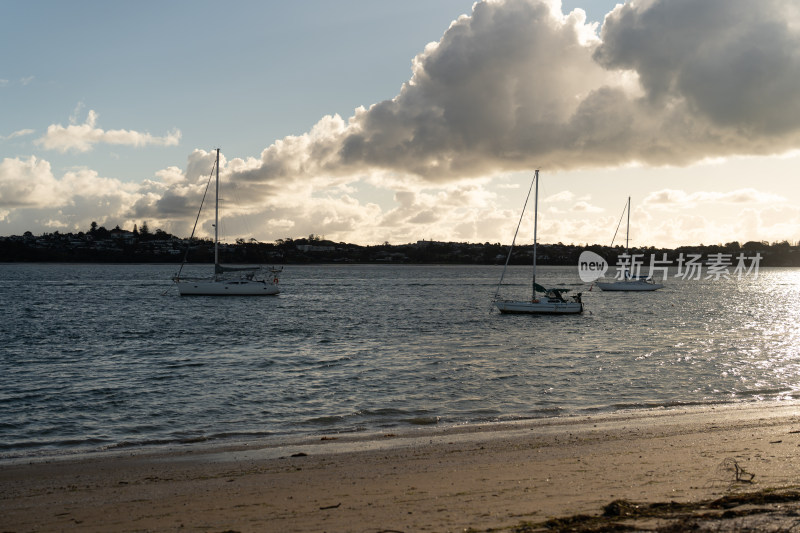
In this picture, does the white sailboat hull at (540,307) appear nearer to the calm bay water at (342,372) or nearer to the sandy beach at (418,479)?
the calm bay water at (342,372)

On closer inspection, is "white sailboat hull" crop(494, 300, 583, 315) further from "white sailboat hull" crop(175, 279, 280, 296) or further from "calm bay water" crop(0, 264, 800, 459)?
"white sailboat hull" crop(175, 279, 280, 296)

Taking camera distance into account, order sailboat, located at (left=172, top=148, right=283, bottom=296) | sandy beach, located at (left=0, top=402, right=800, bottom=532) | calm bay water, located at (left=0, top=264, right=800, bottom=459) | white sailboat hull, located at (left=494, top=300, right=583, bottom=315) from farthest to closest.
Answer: sailboat, located at (left=172, top=148, right=283, bottom=296) → white sailboat hull, located at (left=494, top=300, right=583, bottom=315) → calm bay water, located at (left=0, top=264, right=800, bottom=459) → sandy beach, located at (left=0, top=402, right=800, bottom=532)

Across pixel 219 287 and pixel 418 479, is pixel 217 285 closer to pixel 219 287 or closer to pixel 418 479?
pixel 219 287

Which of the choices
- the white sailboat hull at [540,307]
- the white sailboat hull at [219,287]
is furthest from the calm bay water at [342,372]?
the white sailboat hull at [219,287]

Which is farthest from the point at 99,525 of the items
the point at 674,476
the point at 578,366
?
the point at 578,366

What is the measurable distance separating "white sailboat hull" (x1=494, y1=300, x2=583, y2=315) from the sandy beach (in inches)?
1624

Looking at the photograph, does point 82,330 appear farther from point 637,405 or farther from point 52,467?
point 637,405

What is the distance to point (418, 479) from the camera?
11367mm

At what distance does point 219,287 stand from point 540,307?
43.4 metres

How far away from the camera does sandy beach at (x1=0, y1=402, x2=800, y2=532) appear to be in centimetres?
916

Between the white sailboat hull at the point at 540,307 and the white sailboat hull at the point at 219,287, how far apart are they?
38241 mm

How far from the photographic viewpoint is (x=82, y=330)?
4469 centimetres

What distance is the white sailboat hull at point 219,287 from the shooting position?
265 ft

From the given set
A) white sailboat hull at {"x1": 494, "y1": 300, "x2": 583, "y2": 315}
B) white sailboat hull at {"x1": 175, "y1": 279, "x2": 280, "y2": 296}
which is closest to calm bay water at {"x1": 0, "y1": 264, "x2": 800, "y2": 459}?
white sailboat hull at {"x1": 494, "y1": 300, "x2": 583, "y2": 315}
